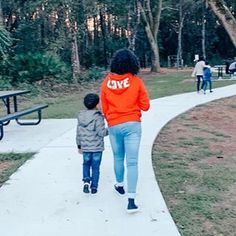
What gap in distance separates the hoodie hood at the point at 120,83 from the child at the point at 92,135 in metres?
0.46

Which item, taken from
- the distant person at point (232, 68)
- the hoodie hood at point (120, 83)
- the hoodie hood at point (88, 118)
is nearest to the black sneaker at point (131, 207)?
the hoodie hood at point (88, 118)

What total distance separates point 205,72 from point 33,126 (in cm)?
785

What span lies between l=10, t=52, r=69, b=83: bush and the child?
13.9 meters

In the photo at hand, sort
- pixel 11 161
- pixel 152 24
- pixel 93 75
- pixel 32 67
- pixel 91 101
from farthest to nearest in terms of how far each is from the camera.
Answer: pixel 152 24 < pixel 93 75 < pixel 32 67 < pixel 11 161 < pixel 91 101

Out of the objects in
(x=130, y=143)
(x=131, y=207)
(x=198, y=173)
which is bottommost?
(x=198, y=173)

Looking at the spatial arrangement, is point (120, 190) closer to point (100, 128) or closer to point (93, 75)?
point (100, 128)

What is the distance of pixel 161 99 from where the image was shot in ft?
46.3

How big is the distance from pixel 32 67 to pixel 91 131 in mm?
14327

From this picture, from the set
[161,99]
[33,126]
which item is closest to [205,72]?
[161,99]

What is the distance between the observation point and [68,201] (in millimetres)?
4816

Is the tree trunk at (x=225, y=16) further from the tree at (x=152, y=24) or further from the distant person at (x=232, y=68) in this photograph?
the tree at (x=152, y=24)

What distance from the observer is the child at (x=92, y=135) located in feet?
16.1

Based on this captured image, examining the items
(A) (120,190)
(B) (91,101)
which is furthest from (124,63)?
(A) (120,190)

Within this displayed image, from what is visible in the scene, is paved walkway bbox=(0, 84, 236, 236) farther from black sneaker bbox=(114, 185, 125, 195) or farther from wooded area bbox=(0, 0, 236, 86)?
wooded area bbox=(0, 0, 236, 86)
